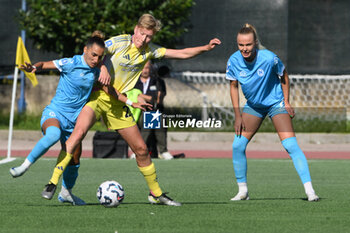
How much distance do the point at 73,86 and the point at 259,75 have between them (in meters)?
2.12

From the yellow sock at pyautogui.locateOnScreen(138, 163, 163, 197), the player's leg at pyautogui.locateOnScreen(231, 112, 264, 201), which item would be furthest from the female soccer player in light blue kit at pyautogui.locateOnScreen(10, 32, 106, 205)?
the player's leg at pyautogui.locateOnScreen(231, 112, 264, 201)

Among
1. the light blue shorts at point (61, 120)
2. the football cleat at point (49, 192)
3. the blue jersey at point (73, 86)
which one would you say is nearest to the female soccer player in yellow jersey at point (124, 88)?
the blue jersey at point (73, 86)

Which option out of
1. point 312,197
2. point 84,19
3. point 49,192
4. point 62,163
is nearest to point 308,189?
point 312,197

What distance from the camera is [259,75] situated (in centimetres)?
900

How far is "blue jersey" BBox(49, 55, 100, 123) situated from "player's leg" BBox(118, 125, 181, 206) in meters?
0.56

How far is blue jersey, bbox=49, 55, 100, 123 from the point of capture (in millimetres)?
8547

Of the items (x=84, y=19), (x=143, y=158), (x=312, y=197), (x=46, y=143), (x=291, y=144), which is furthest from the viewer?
(x=84, y=19)

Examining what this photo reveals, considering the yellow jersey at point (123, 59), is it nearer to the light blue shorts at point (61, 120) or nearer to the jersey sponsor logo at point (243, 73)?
the light blue shorts at point (61, 120)

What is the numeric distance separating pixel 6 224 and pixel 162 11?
14.9m

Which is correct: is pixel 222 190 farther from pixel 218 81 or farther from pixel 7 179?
pixel 218 81

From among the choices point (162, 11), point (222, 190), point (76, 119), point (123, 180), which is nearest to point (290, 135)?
point (222, 190)

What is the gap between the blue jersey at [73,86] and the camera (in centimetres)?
855

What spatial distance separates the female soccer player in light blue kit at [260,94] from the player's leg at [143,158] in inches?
38.7

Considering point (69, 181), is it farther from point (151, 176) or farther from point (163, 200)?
point (163, 200)
